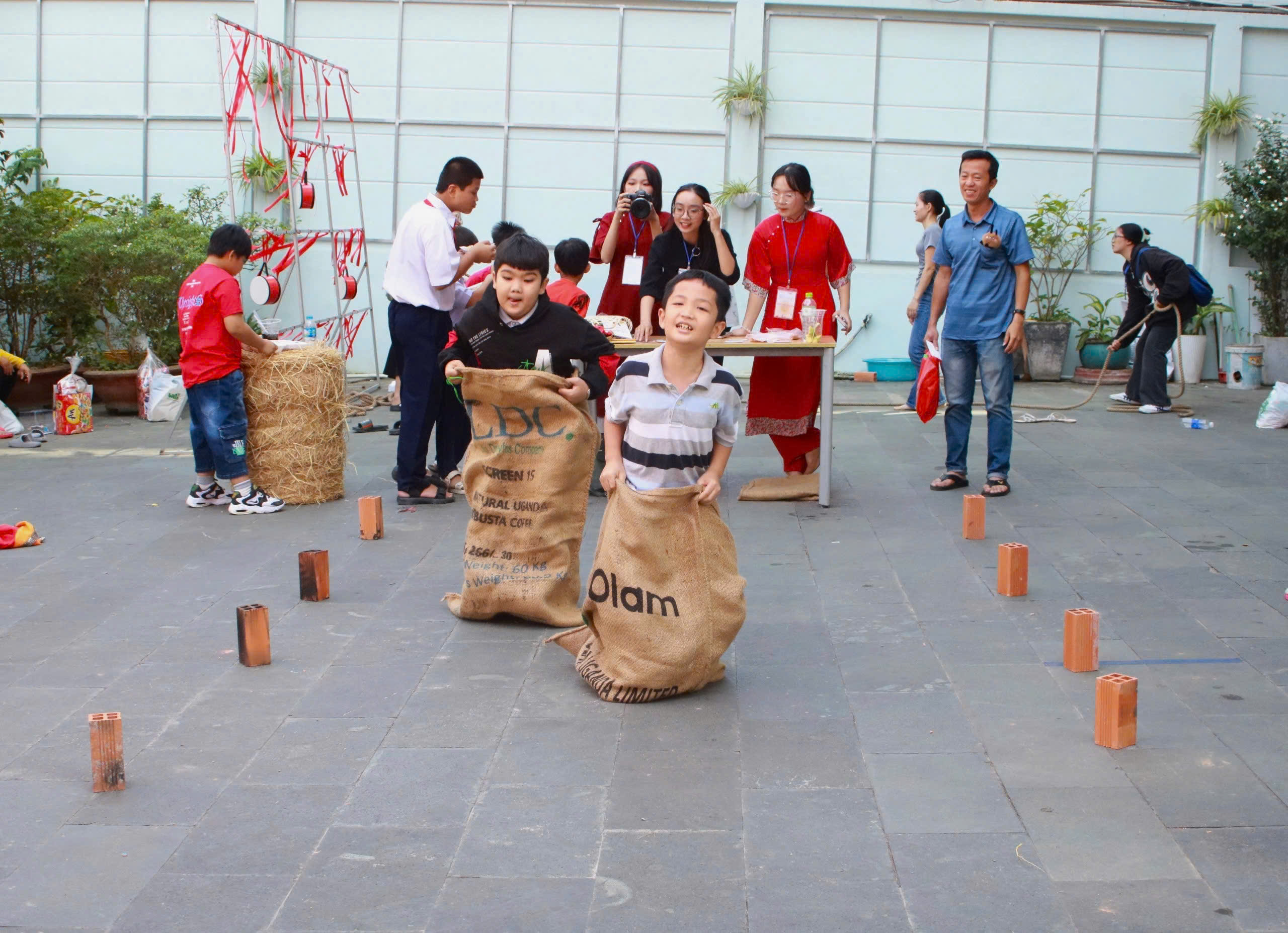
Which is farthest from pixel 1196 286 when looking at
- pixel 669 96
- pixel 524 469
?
pixel 524 469

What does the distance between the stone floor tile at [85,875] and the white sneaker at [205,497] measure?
4154 millimetres

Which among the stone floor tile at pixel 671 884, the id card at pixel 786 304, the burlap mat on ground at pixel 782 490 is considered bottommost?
the stone floor tile at pixel 671 884

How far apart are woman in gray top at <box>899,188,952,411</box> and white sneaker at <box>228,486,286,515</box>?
5.19m

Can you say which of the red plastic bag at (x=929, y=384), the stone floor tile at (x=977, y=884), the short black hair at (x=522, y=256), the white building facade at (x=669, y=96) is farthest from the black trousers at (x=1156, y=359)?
the stone floor tile at (x=977, y=884)

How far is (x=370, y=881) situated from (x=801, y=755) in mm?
1324

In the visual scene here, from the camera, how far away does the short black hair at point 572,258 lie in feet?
22.4

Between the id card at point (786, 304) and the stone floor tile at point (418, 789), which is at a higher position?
the id card at point (786, 304)

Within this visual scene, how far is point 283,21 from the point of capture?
13.2m

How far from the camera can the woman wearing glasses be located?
7375 mm

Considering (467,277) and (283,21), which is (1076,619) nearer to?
(467,277)

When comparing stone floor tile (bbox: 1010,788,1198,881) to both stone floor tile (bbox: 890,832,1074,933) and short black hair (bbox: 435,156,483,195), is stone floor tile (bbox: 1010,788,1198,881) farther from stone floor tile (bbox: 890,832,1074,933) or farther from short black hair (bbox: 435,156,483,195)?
short black hair (bbox: 435,156,483,195)

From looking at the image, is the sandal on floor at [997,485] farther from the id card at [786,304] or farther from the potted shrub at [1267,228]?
the potted shrub at [1267,228]

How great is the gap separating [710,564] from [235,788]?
5.12 ft

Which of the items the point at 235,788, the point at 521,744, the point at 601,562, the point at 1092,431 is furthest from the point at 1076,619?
the point at 1092,431
